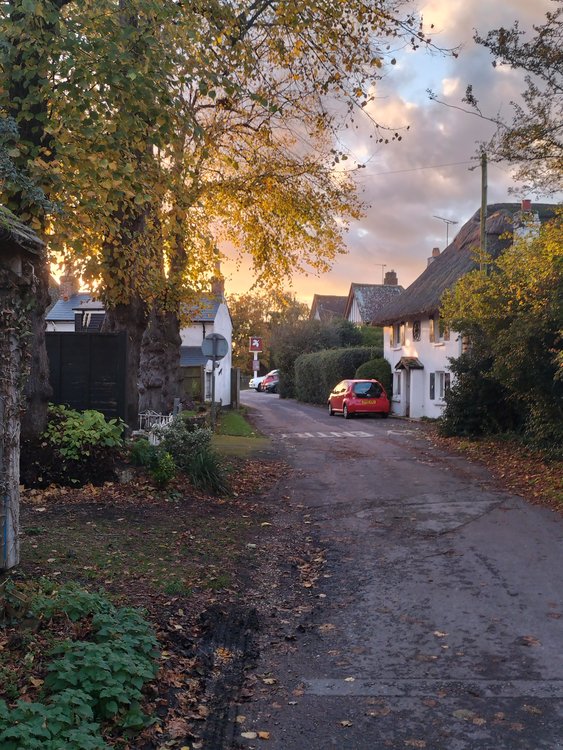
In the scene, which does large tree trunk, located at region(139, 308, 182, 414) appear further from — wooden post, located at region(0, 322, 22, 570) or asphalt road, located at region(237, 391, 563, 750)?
wooden post, located at region(0, 322, 22, 570)

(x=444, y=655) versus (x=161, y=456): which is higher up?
(x=161, y=456)

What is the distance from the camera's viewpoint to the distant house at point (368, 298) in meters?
60.0

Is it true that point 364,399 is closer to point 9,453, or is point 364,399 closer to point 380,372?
point 380,372

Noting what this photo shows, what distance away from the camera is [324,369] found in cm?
4309

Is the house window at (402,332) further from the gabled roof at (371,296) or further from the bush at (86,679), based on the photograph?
the bush at (86,679)

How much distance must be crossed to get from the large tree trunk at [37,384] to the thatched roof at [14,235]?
4.68 m

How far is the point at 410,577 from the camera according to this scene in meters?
7.60

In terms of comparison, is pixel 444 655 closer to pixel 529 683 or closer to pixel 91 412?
pixel 529 683

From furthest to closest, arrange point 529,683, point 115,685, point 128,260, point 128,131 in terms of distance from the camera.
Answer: point 128,260
point 128,131
point 529,683
point 115,685

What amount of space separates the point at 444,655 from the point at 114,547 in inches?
145

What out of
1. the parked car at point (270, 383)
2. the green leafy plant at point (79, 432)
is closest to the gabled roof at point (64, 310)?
the green leafy plant at point (79, 432)

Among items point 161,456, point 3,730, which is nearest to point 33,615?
point 3,730

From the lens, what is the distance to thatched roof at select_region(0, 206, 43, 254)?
5293 mm

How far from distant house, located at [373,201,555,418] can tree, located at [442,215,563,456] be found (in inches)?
341
